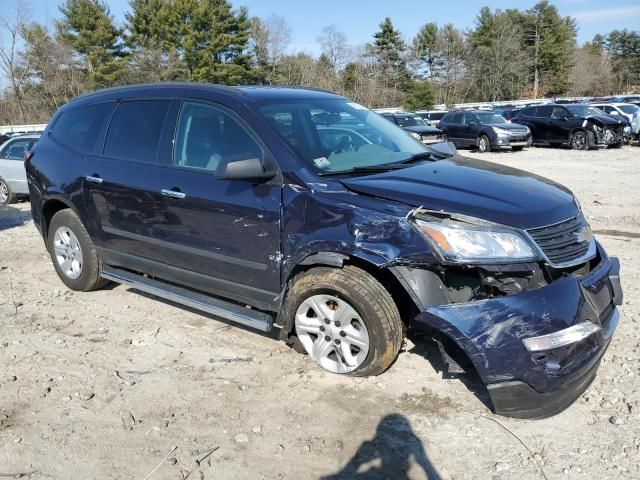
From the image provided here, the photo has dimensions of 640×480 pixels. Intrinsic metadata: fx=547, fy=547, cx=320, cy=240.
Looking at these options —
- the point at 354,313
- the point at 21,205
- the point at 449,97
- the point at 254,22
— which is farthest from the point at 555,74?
the point at 354,313

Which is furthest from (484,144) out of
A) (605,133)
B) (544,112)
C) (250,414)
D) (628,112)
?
(250,414)

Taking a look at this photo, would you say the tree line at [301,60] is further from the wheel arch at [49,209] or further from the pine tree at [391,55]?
the wheel arch at [49,209]

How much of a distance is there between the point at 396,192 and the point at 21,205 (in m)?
10.6

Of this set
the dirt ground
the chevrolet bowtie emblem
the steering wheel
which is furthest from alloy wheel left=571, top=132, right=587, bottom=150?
the steering wheel

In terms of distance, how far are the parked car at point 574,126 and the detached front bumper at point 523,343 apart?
64.3 ft

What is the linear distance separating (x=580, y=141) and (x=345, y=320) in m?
20.1

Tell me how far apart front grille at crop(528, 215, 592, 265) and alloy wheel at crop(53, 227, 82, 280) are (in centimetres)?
413

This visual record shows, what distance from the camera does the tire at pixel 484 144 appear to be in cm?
2091

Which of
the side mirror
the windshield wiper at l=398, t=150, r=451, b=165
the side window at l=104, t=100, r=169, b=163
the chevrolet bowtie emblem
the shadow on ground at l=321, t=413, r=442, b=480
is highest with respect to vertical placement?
the side window at l=104, t=100, r=169, b=163

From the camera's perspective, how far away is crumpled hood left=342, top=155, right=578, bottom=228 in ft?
10.4

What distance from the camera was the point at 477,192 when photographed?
3377 mm

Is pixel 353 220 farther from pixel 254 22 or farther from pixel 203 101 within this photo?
pixel 254 22

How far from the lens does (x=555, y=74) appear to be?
70000 millimetres

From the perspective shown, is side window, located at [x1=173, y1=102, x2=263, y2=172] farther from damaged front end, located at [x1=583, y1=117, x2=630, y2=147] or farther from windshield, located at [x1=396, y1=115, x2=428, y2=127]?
damaged front end, located at [x1=583, y1=117, x2=630, y2=147]
